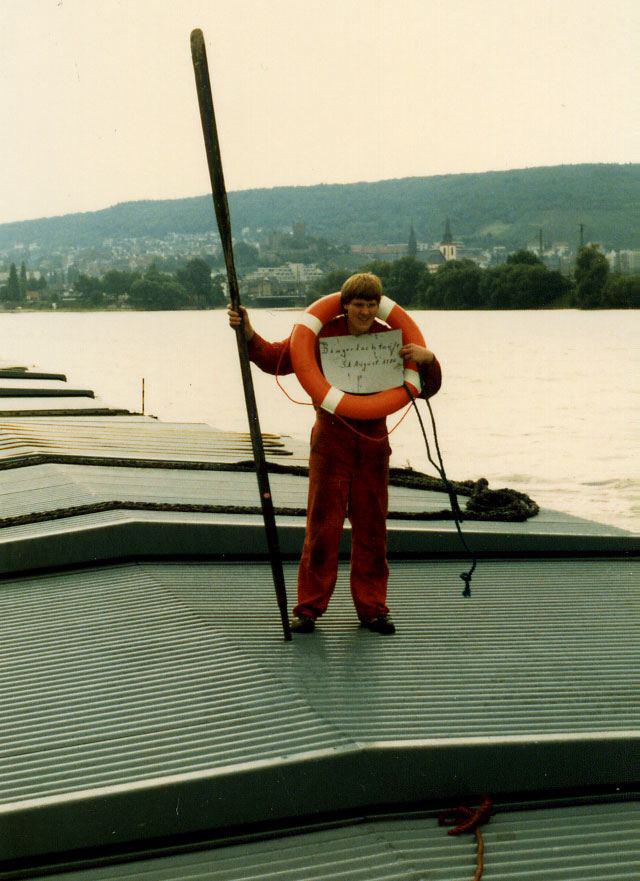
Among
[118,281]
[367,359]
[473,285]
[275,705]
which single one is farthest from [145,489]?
[118,281]

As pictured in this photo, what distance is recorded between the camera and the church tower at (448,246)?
7112cm

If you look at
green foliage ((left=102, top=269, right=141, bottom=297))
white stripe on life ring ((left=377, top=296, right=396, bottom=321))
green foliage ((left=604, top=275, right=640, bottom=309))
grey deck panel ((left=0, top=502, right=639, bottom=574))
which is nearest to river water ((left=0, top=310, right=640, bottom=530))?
green foliage ((left=604, top=275, right=640, bottom=309))

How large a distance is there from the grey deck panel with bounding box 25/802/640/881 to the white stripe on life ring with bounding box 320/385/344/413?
1.65 m

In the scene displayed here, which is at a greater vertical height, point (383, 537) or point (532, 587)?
point (383, 537)

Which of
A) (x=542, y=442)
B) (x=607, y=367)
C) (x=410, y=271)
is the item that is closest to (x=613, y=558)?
(x=542, y=442)

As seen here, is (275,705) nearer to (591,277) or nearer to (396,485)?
(396,485)

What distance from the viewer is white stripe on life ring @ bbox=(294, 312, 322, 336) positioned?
4.52 m

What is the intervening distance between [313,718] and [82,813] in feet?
2.74

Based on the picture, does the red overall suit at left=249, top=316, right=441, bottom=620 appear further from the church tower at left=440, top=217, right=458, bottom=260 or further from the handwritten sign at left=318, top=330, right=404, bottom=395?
the church tower at left=440, top=217, right=458, bottom=260

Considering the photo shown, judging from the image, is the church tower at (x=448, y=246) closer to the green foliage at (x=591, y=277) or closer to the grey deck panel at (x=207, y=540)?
the green foliage at (x=591, y=277)

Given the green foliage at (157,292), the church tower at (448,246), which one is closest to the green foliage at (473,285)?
the church tower at (448,246)

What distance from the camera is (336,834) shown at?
337cm

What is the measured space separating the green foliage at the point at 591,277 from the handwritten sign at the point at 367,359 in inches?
2579

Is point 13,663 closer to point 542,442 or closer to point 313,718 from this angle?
point 313,718
